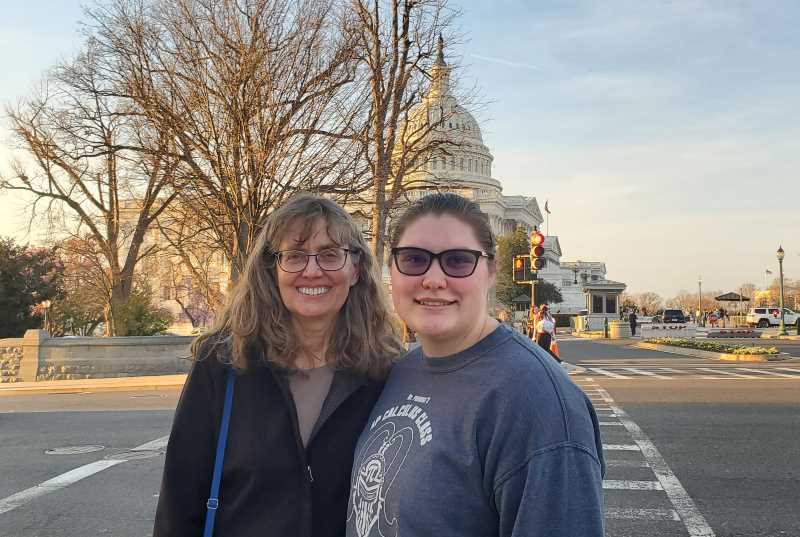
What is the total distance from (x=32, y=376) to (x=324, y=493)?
2221 cm

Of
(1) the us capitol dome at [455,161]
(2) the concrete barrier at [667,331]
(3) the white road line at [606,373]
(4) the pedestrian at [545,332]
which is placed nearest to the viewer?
(3) the white road line at [606,373]

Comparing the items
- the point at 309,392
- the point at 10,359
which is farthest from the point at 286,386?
the point at 10,359

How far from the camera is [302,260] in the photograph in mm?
2854

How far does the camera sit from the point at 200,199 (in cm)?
2206

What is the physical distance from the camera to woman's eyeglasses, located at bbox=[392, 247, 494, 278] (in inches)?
90.6

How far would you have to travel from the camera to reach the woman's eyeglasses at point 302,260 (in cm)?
285

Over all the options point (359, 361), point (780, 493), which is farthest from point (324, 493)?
point (780, 493)

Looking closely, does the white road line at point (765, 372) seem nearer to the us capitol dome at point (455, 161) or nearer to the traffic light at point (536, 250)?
the traffic light at point (536, 250)

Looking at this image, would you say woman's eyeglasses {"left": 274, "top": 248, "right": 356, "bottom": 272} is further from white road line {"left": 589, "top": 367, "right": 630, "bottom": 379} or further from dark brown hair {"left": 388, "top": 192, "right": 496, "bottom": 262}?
white road line {"left": 589, "top": 367, "right": 630, "bottom": 379}

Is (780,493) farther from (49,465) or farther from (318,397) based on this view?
(49,465)

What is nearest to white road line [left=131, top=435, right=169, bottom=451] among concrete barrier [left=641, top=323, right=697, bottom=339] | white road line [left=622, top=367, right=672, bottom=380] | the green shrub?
white road line [left=622, top=367, right=672, bottom=380]

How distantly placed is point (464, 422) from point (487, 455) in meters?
0.12

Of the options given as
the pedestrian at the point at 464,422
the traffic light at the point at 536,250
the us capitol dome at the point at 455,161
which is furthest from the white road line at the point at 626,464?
the traffic light at the point at 536,250

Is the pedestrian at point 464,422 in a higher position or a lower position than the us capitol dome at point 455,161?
lower
